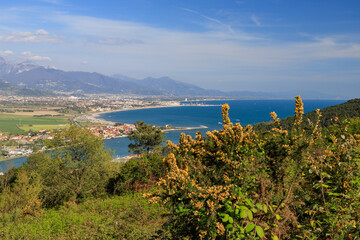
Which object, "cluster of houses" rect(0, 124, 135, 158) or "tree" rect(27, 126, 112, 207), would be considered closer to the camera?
"tree" rect(27, 126, 112, 207)

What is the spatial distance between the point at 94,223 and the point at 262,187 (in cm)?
637

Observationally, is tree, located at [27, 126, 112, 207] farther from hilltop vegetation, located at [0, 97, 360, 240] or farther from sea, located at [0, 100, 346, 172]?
sea, located at [0, 100, 346, 172]

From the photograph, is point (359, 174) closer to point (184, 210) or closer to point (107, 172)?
point (184, 210)

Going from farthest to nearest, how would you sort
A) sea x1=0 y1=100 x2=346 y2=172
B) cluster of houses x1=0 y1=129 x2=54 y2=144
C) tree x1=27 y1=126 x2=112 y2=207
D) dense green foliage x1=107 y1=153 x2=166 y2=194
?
cluster of houses x1=0 y1=129 x2=54 y2=144 < sea x1=0 y1=100 x2=346 y2=172 < dense green foliage x1=107 y1=153 x2=166 y2=194 < tree x1=27 y1=126 x2=112 y2=207

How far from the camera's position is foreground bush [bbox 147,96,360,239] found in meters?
2.23

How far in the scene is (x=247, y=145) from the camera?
292 centimetres

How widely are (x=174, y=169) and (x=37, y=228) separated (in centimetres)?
730

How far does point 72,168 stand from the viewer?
11844mm

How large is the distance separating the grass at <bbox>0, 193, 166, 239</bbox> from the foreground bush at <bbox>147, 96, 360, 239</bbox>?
10.8 ft

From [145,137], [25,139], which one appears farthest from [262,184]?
[25,139]

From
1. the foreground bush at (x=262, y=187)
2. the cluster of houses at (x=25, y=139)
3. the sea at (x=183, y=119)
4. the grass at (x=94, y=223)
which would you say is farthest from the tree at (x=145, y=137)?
the cluster of houses at (x=25, y=139)

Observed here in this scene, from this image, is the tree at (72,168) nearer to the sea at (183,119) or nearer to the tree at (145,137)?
the tree at (145,137)

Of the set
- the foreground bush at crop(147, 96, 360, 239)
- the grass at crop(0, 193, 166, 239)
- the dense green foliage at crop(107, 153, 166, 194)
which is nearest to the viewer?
the foreground bush at crop(147, 96, 360, 239)

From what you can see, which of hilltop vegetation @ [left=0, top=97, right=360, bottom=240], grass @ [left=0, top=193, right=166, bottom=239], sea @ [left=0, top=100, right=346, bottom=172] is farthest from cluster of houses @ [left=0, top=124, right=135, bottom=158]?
hilltop vegetation @ [left=0, top=97, right=360, bottom=240]
